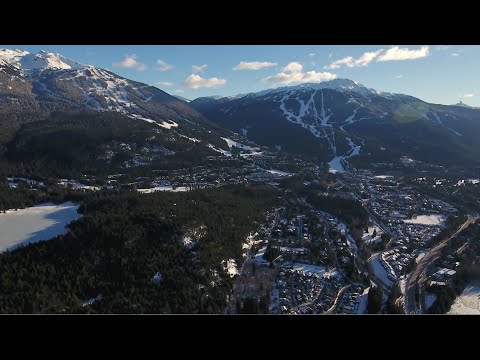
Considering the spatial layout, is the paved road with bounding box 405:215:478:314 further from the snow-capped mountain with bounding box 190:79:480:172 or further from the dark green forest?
the snow-capped mountain with bounding box 190:79:480:172

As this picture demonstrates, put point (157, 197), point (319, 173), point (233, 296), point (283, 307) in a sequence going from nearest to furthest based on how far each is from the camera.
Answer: point (283, 307)
point (233, 296)
point (157, 197)
point (319, 173)

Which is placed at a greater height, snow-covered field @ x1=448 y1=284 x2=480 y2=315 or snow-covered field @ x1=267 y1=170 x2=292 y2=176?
snow-covered field @ x1=267 y1=170 x2=292 y2=176

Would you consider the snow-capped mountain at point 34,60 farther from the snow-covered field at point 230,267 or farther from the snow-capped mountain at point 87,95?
the snow-covered field at point 230,267

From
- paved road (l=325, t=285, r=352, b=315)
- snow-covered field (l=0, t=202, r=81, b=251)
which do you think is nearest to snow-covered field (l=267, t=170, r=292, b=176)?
snow-covered field (l=0, t=202, r=81, b=251)

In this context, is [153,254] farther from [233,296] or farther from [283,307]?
[283,307]
